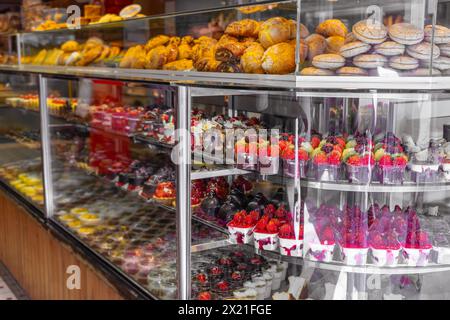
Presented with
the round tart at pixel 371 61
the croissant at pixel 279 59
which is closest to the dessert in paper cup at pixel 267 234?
the croissant at pixel 279 59

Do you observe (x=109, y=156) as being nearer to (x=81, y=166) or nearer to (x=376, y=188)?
(x=81, y=166)

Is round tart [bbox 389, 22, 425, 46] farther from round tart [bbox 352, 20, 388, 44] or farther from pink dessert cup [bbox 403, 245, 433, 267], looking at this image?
pink dessert cup [bbox 403, 245, 433, 267]

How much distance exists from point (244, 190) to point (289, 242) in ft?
1.30

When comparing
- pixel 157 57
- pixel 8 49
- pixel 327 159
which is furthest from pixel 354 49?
pixel 8 49

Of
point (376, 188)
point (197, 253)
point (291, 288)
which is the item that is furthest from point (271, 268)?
point (376, 188)

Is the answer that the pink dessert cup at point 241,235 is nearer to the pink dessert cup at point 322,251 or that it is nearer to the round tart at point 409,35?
the pink dessert cup at point 322,251

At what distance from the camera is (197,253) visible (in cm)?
253

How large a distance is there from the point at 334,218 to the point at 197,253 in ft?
2.31

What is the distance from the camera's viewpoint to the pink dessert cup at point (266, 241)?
7.54ft

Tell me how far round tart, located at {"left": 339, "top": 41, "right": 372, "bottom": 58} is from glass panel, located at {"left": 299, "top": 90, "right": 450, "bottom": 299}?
188 mm

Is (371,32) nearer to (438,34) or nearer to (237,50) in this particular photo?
(438,34)

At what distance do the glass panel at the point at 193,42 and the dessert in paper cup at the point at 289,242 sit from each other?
0.64 m

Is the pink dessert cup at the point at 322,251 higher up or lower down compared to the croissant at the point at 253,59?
lower down

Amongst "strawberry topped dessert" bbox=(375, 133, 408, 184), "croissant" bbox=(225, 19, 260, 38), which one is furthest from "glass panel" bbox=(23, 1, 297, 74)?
"strawberry topped dessert" bbox=(375, 133, 408, 184)
